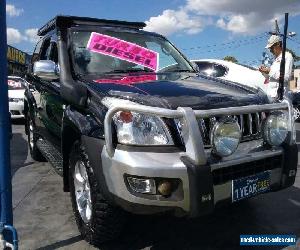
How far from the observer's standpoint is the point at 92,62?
13.1 feet

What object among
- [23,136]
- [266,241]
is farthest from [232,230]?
[23,136]

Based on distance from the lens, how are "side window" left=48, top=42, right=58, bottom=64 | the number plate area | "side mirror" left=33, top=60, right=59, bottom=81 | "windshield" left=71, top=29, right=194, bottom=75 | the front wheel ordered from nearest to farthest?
1. the number plate area
2. the front wheel
3. "side mirror" left=33, top=60, right=59, bottom=81
4. "windshield" left=71, top=29, right=194, bottom=75
5. "side window" left=48, top=42, right=58, bottom=64

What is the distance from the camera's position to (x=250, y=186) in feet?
10.1

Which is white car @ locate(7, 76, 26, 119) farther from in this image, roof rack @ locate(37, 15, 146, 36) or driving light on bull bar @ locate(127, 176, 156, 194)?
driving light on bull bar @ locate(127, 176, 156, 194)

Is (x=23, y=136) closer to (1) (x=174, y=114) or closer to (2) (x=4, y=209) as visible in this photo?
(2) (x=4, y=209)

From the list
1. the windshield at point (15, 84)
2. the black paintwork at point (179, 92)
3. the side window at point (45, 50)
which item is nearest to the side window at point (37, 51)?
the side window at point (45, 50)

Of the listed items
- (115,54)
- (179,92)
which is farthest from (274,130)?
(115,54)

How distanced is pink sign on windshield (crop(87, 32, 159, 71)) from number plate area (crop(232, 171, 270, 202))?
1.65 metres

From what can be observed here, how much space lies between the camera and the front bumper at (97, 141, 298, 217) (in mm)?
2686

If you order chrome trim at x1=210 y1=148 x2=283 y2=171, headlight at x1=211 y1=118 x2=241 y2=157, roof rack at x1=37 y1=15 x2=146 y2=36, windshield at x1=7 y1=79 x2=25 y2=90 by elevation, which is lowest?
chrome trim at x1=210 y1=148 x2=283 y2=171

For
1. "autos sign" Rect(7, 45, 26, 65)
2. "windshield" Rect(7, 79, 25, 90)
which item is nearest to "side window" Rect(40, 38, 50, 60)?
"windshield" Rect(7, 79, 25, 90)

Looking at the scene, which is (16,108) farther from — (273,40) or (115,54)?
(115,54)

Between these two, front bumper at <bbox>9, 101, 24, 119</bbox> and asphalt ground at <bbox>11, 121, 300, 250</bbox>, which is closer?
asphalt ground at <bbox>11, 121, 300, 250</bbox>

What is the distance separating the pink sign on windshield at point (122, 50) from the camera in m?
4.09
